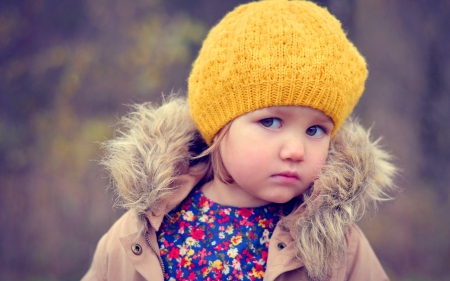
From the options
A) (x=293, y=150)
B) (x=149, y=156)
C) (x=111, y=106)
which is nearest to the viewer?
(x=293, y=150)

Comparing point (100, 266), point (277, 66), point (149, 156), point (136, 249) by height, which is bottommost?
point (100, 266)

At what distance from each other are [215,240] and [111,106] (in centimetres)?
207

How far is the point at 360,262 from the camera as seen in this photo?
1.66 m

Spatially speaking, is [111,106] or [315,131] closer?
[315,131]

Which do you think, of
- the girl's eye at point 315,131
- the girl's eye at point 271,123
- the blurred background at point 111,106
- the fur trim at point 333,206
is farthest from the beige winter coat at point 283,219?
the blurred background at point 111,106

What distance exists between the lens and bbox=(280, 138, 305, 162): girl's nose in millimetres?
1468

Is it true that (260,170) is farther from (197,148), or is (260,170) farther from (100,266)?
(100,266)

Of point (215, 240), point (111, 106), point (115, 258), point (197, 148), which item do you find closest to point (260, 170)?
point (215, 240)

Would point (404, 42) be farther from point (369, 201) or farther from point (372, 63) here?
point (369, 201)

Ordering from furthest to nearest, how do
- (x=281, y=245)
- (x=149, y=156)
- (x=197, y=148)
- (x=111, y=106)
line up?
(x=111, y=106) → (x=197, y=148) → (x=149, y=156) → (x=281, y=245)

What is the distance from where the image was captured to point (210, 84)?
164 centimetres

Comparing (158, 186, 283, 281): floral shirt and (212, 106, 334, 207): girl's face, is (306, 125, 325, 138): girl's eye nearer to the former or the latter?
(212, 106, 334, 207): girl's face

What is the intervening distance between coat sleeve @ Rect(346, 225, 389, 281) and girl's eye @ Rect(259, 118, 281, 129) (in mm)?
517

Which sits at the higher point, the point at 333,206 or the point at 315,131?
the point at 315,131
